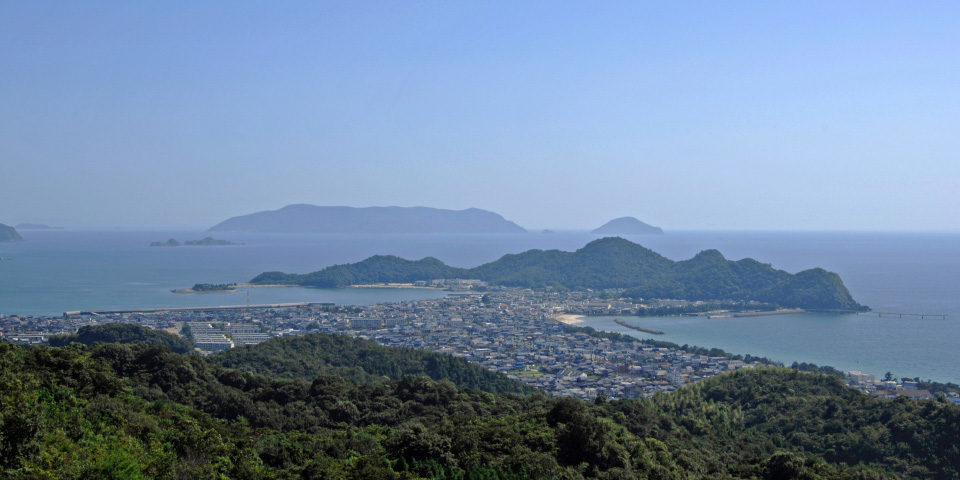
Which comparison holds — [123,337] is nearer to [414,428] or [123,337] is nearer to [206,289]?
[414,428]

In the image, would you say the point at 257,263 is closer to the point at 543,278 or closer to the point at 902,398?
the point at 543,278

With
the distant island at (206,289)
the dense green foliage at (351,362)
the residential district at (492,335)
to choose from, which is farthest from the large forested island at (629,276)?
the dense green foliage at (351,362)

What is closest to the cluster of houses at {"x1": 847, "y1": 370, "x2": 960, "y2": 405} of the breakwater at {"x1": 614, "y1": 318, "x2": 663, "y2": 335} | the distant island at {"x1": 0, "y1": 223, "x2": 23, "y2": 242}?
the breakwater at {"x1": 614, "y1": 318, "x2": 663, "y2": 335}

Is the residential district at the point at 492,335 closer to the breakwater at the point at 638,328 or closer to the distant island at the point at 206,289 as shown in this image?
the breakwater at the point at 638,328

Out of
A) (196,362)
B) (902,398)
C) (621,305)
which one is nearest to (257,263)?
(621,305)

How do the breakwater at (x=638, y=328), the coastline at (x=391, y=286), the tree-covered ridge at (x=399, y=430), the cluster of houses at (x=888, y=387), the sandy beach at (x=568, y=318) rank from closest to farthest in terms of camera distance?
the tree-covered ridge at (x=399, y=430)
the cluster of houses at (x=888, y=387)
the breakwater at (x=638, y=328)
the sandy beach at (x=568, y=318)
the coastline at (x=391, y=286)
